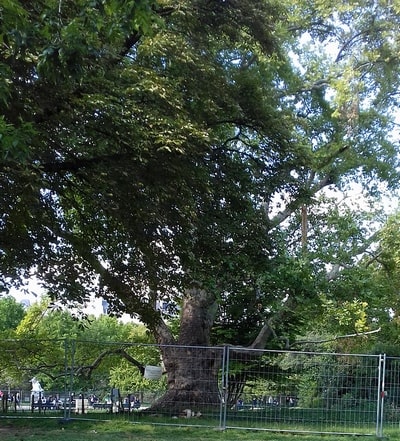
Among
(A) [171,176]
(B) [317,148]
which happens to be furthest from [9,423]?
(B) [317,148]

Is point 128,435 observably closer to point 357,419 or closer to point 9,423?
point 9,423

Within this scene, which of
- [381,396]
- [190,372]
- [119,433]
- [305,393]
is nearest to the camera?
[119,433]

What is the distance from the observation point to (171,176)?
29.5 feet

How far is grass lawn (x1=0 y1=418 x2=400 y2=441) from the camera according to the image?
975 cm

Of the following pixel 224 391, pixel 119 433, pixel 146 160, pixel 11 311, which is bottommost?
pixel 11 311

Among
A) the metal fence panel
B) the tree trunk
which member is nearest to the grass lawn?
the metal fence panel

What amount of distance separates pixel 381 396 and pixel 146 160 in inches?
250

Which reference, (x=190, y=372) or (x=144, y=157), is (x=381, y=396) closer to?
(x=190, y=372)

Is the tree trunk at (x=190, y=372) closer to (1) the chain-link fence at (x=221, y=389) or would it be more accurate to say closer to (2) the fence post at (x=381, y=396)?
(1) the chain-link fence at (x=221, y=389)

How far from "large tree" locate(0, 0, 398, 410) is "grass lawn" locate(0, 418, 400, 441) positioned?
2.27m

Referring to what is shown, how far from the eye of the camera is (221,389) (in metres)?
12.0

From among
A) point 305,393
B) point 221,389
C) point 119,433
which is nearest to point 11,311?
point 221,389

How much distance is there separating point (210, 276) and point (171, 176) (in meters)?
2.81

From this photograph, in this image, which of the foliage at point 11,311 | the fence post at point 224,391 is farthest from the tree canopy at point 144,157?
the foliage at point 11,311
